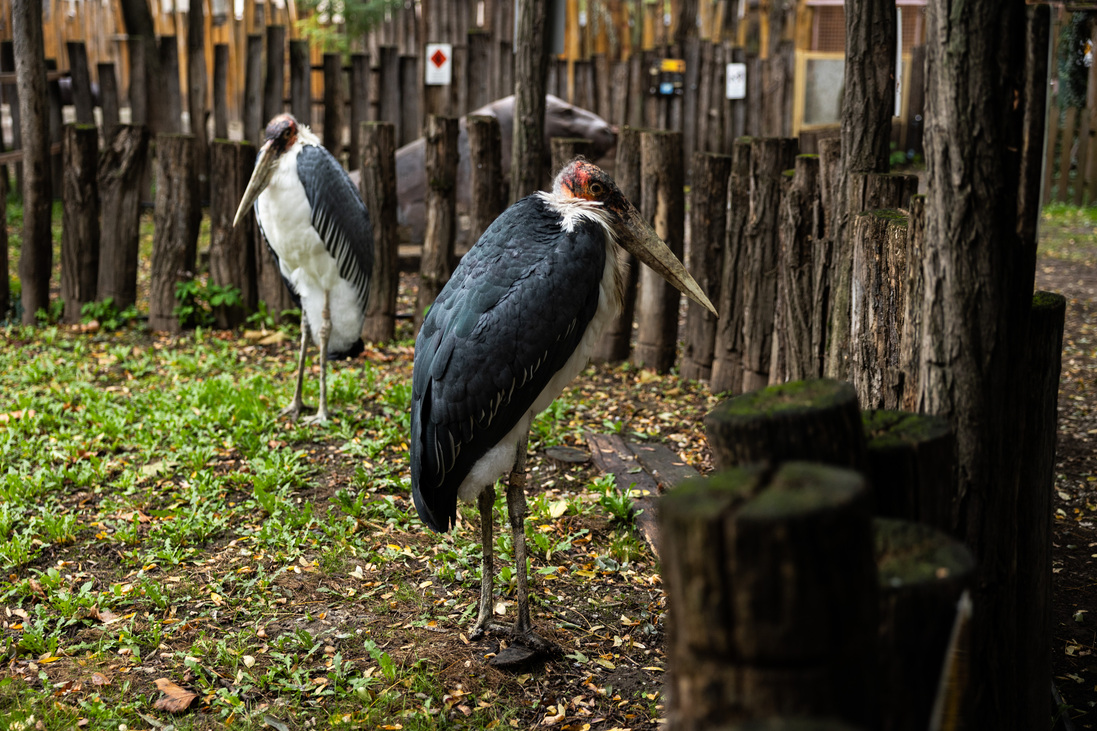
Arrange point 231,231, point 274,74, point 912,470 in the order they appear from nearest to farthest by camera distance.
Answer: point 912,470 → point 231,231 → point 274,74

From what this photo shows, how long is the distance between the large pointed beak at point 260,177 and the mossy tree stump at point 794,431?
13.8 feet

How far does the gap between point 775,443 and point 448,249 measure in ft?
16.3

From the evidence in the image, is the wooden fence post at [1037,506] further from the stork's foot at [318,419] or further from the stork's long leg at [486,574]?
the stork's foot at [318,419]

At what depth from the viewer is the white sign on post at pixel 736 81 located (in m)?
12.4

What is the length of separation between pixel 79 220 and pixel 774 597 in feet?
21.7

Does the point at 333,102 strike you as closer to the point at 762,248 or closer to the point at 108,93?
the point at 108,93

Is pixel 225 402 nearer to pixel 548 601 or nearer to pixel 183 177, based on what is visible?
pixel 183 177

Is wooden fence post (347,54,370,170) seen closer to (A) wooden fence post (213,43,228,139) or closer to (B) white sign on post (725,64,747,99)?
(A) wooden fence post (213,43,228,139)

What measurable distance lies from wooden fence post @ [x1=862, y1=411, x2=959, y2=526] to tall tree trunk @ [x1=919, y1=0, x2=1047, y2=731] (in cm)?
23

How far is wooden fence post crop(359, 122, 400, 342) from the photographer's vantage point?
20.7 ft

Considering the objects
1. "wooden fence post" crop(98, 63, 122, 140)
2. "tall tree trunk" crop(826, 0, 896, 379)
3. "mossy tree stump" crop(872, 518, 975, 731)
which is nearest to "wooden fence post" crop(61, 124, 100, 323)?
"wooden fence post" crop(98, 63, 122, 140)

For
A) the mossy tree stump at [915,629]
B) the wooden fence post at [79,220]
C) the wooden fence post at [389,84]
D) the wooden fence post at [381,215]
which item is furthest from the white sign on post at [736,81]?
the mossy tree stump at [915,629]

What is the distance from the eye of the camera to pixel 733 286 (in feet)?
17.3

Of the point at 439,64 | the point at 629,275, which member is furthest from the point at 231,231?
the point at 439,64
